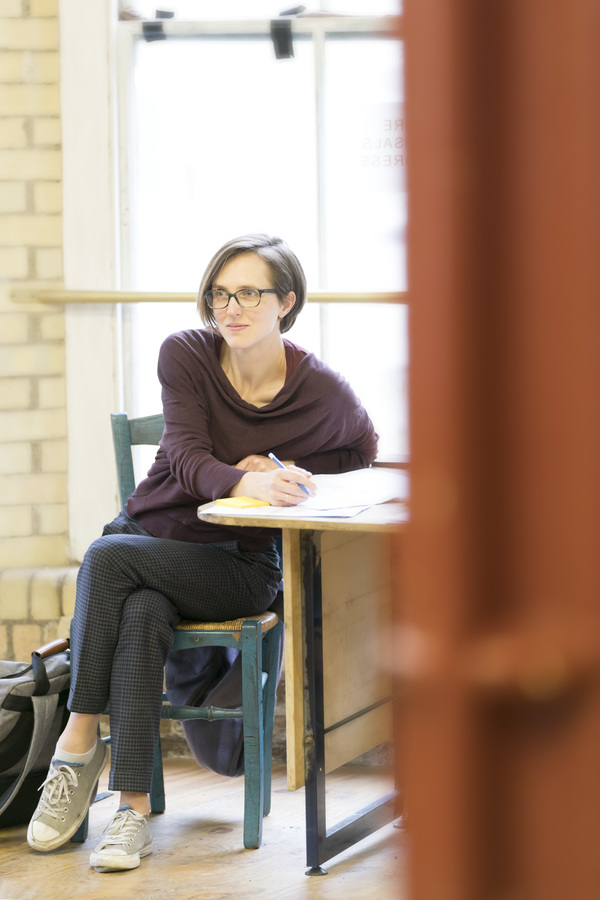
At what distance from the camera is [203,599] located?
1.96 m

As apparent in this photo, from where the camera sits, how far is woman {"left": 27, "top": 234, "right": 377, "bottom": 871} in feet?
6.12

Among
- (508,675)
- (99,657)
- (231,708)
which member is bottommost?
(231,708)

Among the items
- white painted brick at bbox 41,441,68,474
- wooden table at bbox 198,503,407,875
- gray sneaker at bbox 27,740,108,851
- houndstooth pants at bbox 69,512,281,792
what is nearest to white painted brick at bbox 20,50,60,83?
white painted brick at bbox 41,441,68,474

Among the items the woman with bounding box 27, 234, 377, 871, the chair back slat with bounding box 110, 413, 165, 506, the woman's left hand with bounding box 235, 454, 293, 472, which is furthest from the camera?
the chair back slat with bounding box 110, 413, 165, 506

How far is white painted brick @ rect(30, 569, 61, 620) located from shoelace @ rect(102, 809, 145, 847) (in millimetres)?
904

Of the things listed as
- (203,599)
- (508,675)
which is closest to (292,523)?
(203,599)

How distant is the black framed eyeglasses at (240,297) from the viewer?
2.06 metres

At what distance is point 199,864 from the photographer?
1898 mm

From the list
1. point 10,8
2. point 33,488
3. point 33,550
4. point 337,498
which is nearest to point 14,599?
point 33,550

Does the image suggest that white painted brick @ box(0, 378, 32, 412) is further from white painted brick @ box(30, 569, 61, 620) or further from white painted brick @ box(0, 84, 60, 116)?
white painted brick @ box(0, 84, 60, 116)

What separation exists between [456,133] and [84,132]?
112 inches

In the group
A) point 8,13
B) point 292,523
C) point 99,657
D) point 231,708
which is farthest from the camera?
point 8,13

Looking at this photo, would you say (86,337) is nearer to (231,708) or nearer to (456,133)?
(231,708)

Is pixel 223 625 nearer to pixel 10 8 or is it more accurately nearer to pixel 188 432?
pixel 188 432
